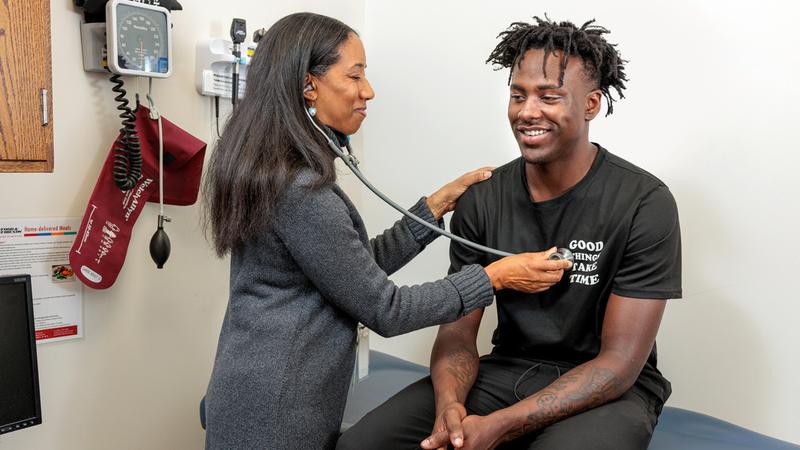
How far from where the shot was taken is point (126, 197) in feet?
5.25

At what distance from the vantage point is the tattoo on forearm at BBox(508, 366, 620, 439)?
1.24m

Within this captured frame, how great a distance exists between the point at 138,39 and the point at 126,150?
248 millimetres

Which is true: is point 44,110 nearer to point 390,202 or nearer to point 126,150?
point 126,150

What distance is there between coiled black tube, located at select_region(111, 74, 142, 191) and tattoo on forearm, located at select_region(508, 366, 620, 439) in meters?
0.99

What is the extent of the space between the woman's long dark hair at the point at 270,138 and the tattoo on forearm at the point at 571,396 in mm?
549

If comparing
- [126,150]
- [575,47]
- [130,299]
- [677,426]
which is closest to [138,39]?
[126,150]

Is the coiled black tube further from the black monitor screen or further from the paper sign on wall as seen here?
the black monitor screen

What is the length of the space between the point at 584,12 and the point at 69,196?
1349 millimetres

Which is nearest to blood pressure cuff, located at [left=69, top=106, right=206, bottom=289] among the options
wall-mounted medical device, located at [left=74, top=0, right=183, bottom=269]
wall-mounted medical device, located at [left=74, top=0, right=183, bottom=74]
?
wall-mounted medical device, located at [left=74, top=0, right=183, bottom=269]

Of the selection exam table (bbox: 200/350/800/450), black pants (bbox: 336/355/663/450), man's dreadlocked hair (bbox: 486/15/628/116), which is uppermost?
man's dreadlocked hair (bbox: 486/15/628/116)

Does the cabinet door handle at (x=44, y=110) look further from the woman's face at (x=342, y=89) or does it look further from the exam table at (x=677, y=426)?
the exam table at (x=677, y=426)

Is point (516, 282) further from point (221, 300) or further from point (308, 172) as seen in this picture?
point (221, 300)

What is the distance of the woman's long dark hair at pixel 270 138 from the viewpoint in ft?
3.85

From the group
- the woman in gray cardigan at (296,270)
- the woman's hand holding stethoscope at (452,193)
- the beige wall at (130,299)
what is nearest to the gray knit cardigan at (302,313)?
the woman in gray cardigan at (296,270)
